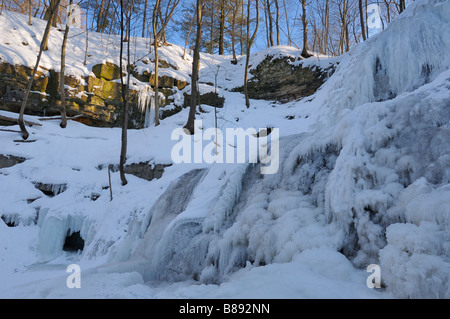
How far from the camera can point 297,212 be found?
157 inches

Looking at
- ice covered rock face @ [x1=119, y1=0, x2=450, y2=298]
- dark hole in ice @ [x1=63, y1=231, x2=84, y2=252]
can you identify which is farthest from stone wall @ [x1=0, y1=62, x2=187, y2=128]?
ice covered rock face @ [x1=119, y1=0, x2=450, y2=298]

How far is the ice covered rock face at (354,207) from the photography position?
8.53 feet

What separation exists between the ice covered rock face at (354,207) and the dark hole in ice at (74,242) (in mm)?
3803

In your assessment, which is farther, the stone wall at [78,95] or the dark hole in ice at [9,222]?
the stone wall at [78,95]

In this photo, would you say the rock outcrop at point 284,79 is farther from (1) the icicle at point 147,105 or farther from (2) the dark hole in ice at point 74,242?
(2) the dark hole in ice at point 74,242

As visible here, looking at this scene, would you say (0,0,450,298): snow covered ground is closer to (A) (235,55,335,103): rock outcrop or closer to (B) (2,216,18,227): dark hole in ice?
(B) (2,216,18,227): dark hole in ice

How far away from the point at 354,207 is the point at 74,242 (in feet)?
27.6

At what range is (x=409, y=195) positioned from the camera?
3090 millimetres

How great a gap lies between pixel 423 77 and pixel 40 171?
38.7ft

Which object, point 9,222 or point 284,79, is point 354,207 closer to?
point 9,222

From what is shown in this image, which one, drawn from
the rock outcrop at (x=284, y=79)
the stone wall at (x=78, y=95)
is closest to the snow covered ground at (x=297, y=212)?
the stone wall at (x=78, y=95)

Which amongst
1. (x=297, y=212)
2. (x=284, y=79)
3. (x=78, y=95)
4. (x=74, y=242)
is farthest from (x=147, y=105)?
(x=297, y=212)

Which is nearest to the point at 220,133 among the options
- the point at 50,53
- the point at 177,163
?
the point at 177,163

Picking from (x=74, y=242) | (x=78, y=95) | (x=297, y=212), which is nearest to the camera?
(x=297, y=212)
